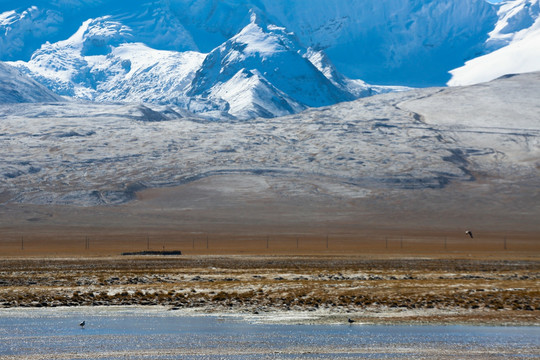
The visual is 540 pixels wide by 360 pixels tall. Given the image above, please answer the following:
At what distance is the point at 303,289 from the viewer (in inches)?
1469

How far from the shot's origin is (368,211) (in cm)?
13750

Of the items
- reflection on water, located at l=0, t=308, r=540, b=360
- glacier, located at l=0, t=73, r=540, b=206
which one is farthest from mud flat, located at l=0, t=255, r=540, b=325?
glacier, located at l=0, t=73, r=540, b=206

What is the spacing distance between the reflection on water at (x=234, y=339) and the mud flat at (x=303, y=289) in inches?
85.2

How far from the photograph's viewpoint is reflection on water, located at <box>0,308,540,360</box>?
22750 mm

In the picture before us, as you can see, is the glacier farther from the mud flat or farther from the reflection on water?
the reflection on water

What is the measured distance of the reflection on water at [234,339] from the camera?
74.6ft

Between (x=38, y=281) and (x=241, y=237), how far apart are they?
63.4 m

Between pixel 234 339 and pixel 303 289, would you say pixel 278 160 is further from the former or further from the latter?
pixel 234 339

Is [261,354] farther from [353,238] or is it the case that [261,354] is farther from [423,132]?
[423,132]

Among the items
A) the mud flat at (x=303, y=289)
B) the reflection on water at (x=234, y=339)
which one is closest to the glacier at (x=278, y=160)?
→ the mud flat at (x=303, y=289)

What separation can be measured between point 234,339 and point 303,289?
1239 cm

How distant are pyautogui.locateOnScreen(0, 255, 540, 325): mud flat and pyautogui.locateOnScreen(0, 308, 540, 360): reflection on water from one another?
7.10 ft

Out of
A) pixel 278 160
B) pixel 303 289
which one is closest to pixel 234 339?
pixel 303 289

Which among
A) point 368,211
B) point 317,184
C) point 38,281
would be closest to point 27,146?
point 317,184
